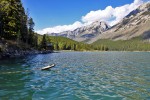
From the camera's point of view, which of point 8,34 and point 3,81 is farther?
point 8,34

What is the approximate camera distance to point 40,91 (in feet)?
89.6

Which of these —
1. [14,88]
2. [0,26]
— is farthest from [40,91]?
[0,26]

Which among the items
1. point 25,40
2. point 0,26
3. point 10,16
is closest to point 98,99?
point 0,26

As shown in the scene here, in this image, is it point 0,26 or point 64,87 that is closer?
point 64,87

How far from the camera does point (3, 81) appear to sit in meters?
33.3

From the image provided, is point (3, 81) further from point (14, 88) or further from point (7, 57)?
point (7, 57)

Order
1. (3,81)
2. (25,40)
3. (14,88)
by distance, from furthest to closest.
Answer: (25,40)
(3,81)
(14,88)

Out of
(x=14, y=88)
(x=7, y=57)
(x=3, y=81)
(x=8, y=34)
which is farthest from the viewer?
(x=8, y=34)

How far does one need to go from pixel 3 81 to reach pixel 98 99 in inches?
617

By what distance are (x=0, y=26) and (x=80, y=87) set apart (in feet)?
211

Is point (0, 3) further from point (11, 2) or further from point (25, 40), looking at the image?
point (25, 40)

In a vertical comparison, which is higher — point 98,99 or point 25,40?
point 25,40

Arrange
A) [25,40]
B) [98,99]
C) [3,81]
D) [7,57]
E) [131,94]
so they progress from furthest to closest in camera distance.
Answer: [25,40] → [7,57] → [3,81] → [131,94] → [98,99]

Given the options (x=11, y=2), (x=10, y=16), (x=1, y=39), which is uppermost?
(x=11, y=2)
